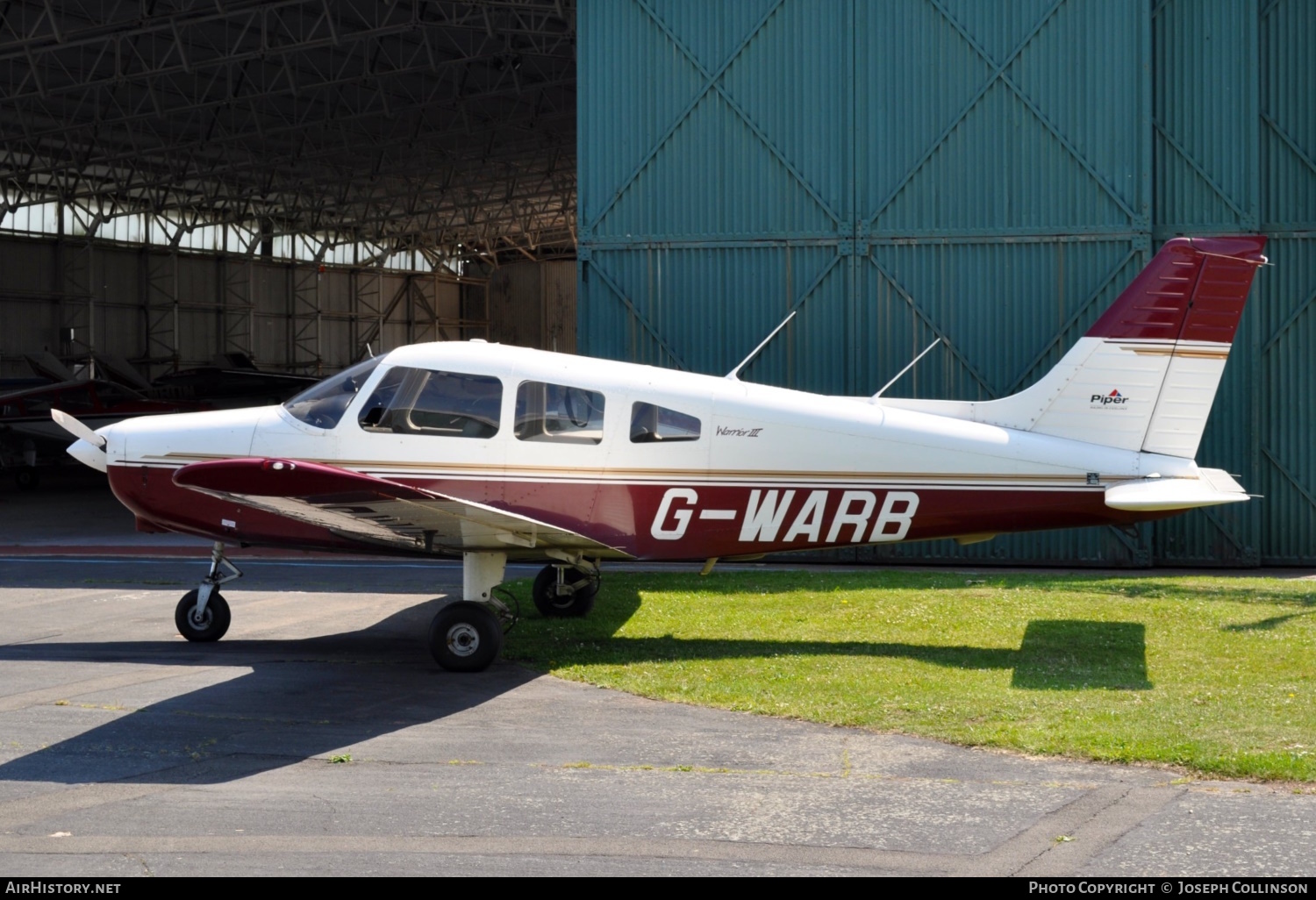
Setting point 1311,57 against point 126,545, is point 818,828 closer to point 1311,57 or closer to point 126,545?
point 1311,57

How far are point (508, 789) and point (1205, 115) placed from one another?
14296 mm

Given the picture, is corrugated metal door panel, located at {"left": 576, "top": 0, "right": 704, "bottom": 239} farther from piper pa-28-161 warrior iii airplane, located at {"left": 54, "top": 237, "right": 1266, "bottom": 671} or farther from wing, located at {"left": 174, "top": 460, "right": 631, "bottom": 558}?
wing, located at {"left": 174, "top": 460, "right": 631, "bottom": 558}

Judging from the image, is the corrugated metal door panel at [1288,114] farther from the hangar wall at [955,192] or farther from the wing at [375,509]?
the wing at [375,509]

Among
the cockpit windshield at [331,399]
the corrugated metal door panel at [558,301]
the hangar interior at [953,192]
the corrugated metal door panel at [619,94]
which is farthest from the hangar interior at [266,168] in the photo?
the cockpit windshield at [331,399]

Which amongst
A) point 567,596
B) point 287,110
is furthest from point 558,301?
point 567,596

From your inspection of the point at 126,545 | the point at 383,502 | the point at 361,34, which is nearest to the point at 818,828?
the point at 383,502

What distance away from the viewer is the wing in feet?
25.9

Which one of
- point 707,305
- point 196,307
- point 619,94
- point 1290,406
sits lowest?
point 1290,406

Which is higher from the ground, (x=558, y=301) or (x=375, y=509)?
(x=558, y=301)

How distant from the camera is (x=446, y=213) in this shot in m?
56.2

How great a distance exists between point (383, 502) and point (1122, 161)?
1192 centimetres

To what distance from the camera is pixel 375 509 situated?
8.80 meters

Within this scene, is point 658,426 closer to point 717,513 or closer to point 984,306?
point 717,513

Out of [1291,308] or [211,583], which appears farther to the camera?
[1291,308]
